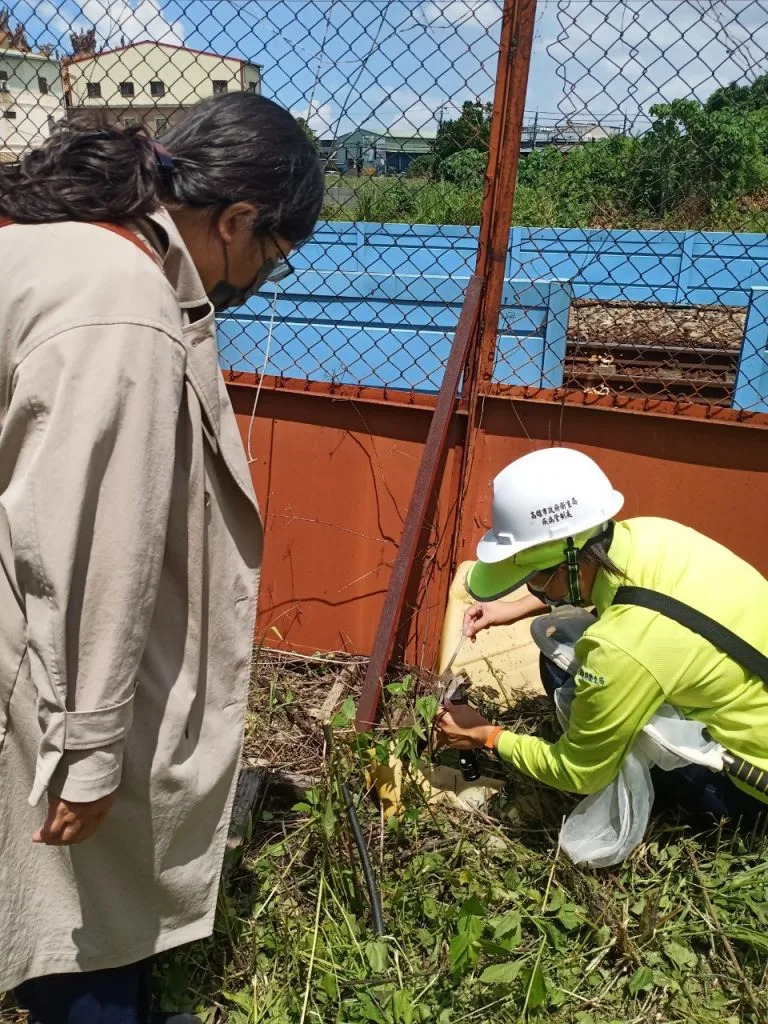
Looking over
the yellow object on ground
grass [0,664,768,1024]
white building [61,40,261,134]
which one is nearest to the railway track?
the yellow object on ground

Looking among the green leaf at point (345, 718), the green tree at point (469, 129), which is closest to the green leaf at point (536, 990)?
the green leaf at point (345, 718)

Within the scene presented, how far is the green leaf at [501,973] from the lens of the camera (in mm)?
1722

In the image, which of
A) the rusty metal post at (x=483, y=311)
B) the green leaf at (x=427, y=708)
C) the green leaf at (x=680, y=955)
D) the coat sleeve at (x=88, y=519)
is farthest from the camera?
the rusty metal post at (x=483, y=311)

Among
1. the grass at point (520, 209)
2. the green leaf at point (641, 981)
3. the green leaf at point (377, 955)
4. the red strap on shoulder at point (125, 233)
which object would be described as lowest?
the green leaf at point (377, 955)

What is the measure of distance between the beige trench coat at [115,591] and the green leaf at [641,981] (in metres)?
0.96

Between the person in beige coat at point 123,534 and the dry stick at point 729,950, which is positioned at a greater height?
the person in beige coat at point 123,534

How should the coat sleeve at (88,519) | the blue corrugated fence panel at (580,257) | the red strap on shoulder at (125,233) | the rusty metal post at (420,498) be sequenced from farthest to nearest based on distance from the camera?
1. the blue corrugated fence panel at (580,257)
2. the rusty metal post at (420,498)
3. the red strap on shoulder at (125,233)
4. the coat sleeve at (88,519)

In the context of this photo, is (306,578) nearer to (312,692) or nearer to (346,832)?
(312,692)

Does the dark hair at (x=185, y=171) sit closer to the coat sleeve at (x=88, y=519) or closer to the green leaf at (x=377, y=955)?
the coat sleeve at (x=88, y=519)

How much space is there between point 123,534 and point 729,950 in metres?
1.66

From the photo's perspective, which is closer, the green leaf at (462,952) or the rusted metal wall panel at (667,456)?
the green leaf at (462,952)

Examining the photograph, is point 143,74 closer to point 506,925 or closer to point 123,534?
point 123,534

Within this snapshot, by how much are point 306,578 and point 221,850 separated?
1.50 meters

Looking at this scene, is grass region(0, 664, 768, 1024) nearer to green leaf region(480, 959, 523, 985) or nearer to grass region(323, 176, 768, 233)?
green leaf region(480, 959, 523, 985)
